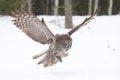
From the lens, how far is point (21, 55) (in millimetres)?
8094

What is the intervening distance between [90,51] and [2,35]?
10.7 feet

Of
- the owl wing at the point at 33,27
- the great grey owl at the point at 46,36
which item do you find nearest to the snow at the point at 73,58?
the great grey owl at the point at 46,36

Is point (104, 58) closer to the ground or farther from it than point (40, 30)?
closer to the ground

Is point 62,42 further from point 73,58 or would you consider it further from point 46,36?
point 73,58

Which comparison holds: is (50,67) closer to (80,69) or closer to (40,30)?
(80,69)

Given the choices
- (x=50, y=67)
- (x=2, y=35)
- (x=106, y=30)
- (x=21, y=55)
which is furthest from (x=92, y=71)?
(x=106, y=30)

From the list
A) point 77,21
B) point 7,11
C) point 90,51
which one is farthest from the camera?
point 7,11

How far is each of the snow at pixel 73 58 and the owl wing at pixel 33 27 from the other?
2.16ft

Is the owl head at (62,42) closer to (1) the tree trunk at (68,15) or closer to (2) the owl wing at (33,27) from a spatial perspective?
(2) the owl wing at (33,27)

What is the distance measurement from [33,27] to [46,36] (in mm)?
276

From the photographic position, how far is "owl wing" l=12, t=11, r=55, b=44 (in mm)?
6090

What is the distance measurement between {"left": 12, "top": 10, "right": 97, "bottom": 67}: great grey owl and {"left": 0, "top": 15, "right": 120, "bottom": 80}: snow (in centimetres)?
38

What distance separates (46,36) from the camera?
20.2 ft

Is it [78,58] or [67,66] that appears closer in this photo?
[67,66]
